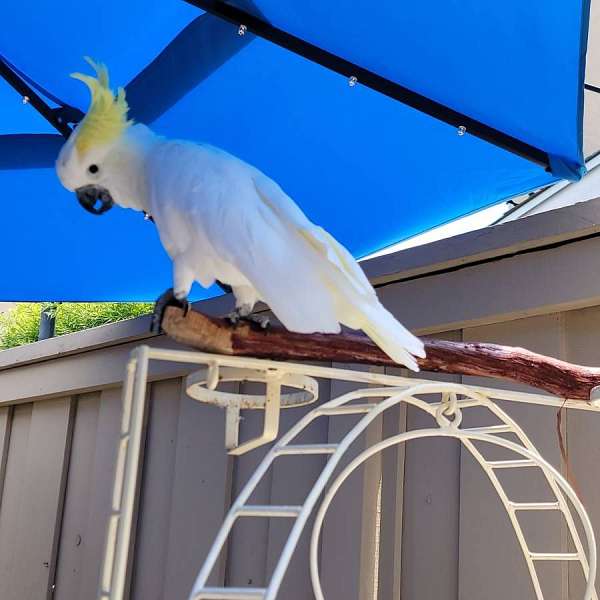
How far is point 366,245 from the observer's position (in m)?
2.51

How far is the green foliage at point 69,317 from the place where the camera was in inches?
289

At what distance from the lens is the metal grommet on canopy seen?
127 cm

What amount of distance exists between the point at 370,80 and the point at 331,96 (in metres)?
0.16

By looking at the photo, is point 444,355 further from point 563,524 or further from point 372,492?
point 372,492

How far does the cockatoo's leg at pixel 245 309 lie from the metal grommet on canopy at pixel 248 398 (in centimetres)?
8

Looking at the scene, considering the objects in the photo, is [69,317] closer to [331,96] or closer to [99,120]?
[331,96]

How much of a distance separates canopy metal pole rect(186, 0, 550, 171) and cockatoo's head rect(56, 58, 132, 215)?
0.38 m

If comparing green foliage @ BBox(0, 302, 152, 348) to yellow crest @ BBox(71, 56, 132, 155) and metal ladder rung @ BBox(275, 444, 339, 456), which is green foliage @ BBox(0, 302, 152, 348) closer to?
Result: yellow crest @ BBox(71, 56, 132, 155)

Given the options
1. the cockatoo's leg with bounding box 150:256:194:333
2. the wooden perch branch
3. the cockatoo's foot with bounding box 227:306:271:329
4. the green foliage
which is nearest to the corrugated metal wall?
the wooden perch branch

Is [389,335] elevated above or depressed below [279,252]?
below

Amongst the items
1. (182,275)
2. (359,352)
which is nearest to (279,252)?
(182,275)

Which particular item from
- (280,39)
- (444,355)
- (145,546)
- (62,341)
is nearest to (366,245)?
(280,39)

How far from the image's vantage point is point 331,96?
1.91 m

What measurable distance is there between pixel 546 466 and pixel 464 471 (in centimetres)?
65
